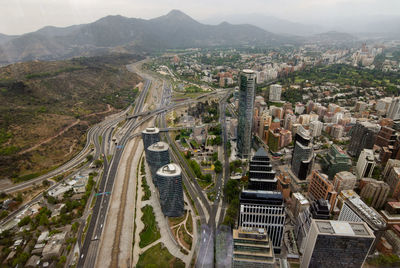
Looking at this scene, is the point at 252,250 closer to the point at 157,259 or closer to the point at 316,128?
the point at 157,259

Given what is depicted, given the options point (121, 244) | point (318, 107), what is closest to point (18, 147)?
point (121, 244)

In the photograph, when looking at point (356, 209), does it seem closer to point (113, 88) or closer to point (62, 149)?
point (62, 149)

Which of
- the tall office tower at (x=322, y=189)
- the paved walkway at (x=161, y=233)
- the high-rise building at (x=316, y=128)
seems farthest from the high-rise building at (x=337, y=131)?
the paved walkway at (x=161, y=233)

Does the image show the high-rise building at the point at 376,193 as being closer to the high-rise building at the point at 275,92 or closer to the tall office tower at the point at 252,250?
the tall office tower at the point at 252,250

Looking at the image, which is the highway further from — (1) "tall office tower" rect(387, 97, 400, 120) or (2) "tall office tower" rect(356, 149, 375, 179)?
(1) "tall office tower" rect(387, 97, 400, 120)

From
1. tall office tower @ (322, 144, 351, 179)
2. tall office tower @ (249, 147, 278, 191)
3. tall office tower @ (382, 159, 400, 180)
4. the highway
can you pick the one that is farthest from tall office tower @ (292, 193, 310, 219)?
the highway

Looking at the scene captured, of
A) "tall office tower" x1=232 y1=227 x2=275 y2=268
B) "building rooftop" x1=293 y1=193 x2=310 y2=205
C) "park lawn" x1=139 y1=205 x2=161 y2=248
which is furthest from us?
"building rooftop" x1=293 y1=193 x2=310 y2=205
